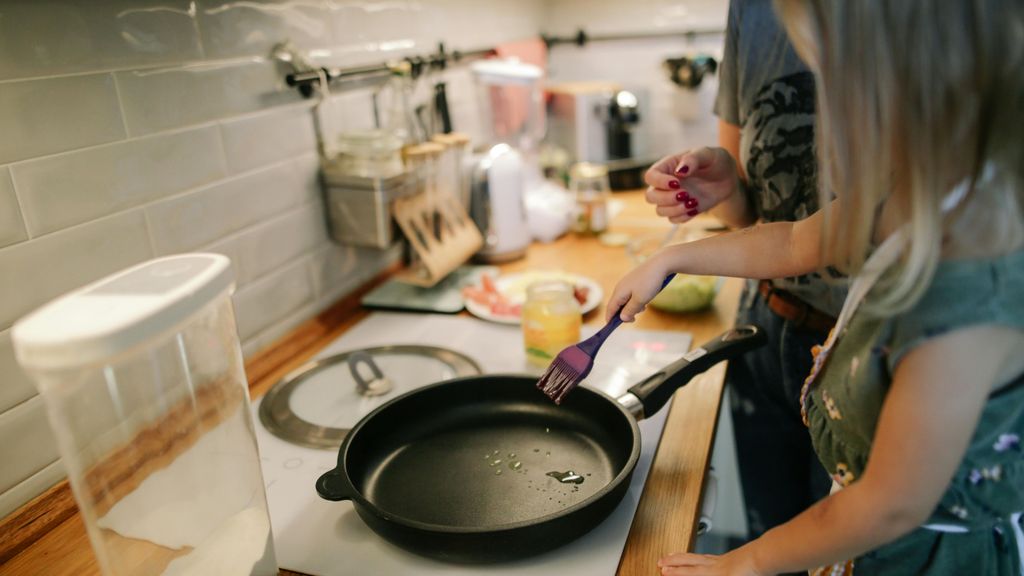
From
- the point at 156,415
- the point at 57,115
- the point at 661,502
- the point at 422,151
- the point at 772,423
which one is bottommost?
the point at 772,423

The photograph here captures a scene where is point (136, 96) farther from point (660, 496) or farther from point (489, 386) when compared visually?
point (660, 496)

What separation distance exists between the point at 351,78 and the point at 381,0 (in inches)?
8.0

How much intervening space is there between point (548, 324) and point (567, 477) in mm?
291

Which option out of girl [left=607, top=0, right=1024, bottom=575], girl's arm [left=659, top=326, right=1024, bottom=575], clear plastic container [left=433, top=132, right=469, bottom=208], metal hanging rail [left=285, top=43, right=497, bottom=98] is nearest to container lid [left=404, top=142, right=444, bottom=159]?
clear plastic container [left=433, top=132, right=469, bottom=208]

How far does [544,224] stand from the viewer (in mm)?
1706

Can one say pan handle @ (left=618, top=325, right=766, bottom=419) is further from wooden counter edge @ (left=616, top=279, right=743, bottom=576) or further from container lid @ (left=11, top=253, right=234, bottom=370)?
container lid @ (left=11, top=253, right=234, bottom=370)

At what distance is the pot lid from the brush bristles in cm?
23

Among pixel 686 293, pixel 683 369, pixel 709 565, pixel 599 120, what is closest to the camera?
pixel 709 565

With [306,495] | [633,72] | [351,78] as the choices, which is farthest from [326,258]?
[633,72]

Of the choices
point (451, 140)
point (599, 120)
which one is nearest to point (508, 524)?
point (451, 140)

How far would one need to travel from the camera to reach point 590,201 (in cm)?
172

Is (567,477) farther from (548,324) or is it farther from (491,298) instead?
(491,298)

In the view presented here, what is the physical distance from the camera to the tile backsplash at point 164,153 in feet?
2.65

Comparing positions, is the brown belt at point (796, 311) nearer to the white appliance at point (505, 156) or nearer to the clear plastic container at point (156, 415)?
the white appliance at point (505, 156)
